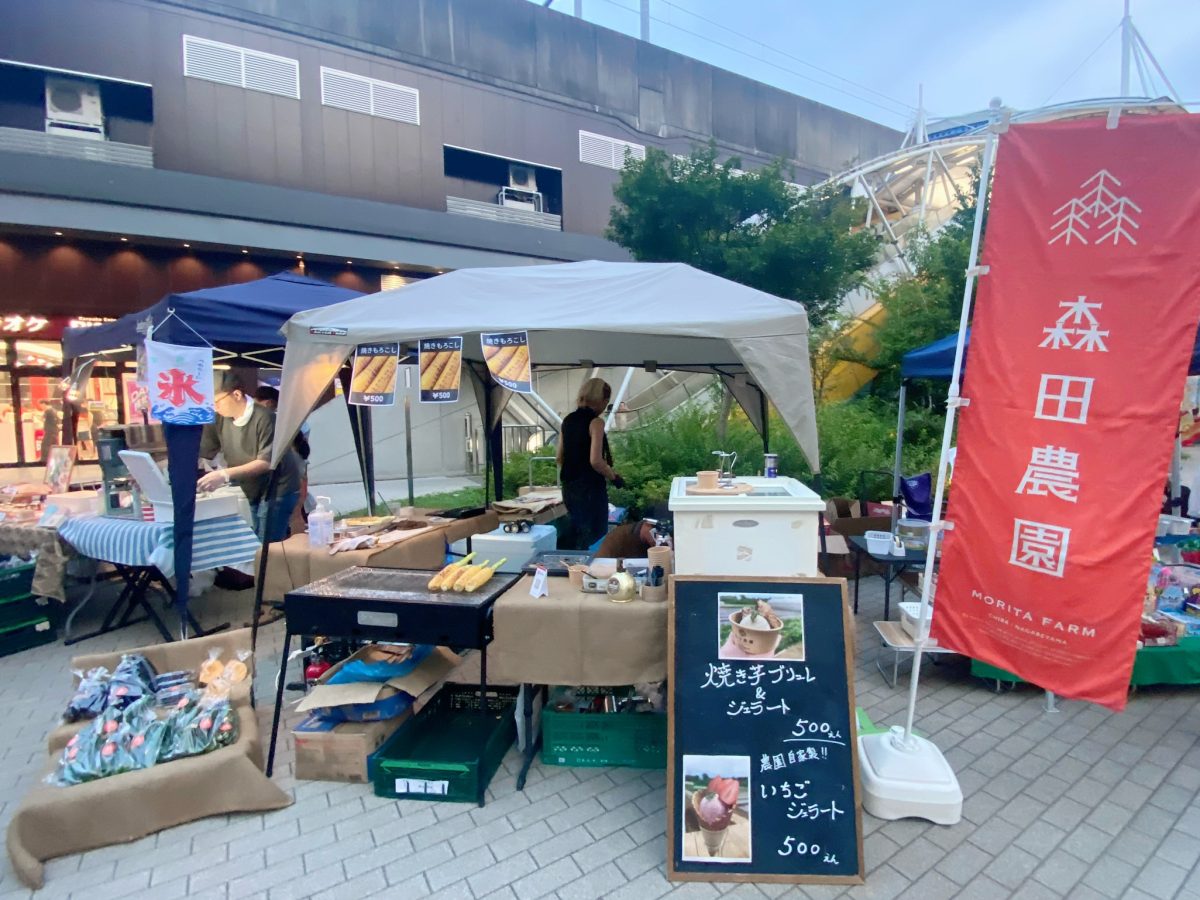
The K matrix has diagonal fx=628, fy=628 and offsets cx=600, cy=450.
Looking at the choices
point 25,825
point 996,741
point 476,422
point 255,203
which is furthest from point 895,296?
point 25,825

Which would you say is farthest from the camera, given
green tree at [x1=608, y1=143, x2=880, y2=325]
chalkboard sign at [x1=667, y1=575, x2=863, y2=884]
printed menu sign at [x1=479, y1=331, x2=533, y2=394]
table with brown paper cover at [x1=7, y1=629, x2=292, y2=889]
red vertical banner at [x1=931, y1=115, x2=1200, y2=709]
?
green tree at [x1=608, y1=143, x2=880, y2=325]

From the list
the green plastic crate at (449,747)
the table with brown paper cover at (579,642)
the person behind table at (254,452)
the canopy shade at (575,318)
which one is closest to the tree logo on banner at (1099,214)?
the canopy shade at (575,318)

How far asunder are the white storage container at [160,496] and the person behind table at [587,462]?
2.43 meters

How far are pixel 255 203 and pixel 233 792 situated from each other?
1057 centimetres

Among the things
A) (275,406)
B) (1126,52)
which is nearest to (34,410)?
(275,406)

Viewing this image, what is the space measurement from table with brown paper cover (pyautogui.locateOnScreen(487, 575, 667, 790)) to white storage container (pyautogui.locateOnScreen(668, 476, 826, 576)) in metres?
0.30

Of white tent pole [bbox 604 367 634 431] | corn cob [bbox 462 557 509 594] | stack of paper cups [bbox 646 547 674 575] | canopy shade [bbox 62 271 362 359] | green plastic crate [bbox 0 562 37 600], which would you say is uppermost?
canopy shade [bbox 62 271 362 359]

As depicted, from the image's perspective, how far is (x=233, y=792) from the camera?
2635mm

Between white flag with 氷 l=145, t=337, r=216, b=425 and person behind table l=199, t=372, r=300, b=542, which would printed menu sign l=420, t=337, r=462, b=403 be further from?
person behind table l=199, t=372, r=300, b=542

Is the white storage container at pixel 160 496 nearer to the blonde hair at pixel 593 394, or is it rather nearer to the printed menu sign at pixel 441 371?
the printed menu sign at pixel 441 371

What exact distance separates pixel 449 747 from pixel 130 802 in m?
1.25

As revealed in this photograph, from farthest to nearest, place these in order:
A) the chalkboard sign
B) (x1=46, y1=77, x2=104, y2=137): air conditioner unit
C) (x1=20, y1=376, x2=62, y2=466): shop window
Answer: (x1=20, y1=376, x2=62, y2=466): shop window
(x1=46, y1=77, x2=104, y2=137): air conditioner unit
the chalkboard sign

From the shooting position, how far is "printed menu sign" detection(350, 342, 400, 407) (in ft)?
11.9

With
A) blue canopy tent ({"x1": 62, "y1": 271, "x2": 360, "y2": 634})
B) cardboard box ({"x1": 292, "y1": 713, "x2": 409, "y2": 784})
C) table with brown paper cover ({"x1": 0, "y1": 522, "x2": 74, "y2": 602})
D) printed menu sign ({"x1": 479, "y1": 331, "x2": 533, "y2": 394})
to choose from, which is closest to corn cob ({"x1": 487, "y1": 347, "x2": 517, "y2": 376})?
printed menu sign ({"x1": 479, "y1": 331, "x2": 533, "y2": 394})
